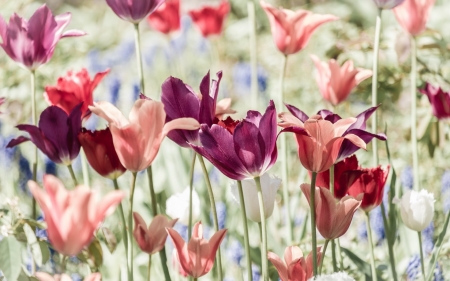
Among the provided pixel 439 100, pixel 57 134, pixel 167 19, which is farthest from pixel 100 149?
pixel 167 19

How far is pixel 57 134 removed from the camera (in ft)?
3.18

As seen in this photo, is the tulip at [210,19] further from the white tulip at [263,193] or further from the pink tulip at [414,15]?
the white tulip at [263,193]

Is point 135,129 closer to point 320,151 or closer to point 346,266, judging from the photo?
point 320,151

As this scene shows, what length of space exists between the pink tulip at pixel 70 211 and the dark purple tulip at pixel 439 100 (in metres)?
0.84

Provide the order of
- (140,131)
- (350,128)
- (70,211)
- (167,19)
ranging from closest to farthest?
1. (70,211)
2. (140,131)
3. (350,128)
4. (167,19)

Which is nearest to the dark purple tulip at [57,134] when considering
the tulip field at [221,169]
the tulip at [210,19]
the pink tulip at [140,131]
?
the tulip field at [221,169]

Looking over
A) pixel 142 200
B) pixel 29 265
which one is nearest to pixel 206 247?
pixel 29 265

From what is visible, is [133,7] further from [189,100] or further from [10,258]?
[10,258]

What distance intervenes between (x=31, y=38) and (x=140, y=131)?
42cm

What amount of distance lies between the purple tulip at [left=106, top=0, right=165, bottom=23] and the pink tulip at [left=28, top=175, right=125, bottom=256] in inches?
19.9

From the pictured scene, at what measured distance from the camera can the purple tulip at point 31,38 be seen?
1.15 metres

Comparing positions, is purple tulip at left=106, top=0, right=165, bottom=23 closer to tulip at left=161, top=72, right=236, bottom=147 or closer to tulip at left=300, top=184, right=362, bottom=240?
tulip at left=161, top=72, right=236, bottom=147

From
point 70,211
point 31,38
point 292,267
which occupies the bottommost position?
point 292,267

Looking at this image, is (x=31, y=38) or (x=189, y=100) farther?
(x=31, y=38)
